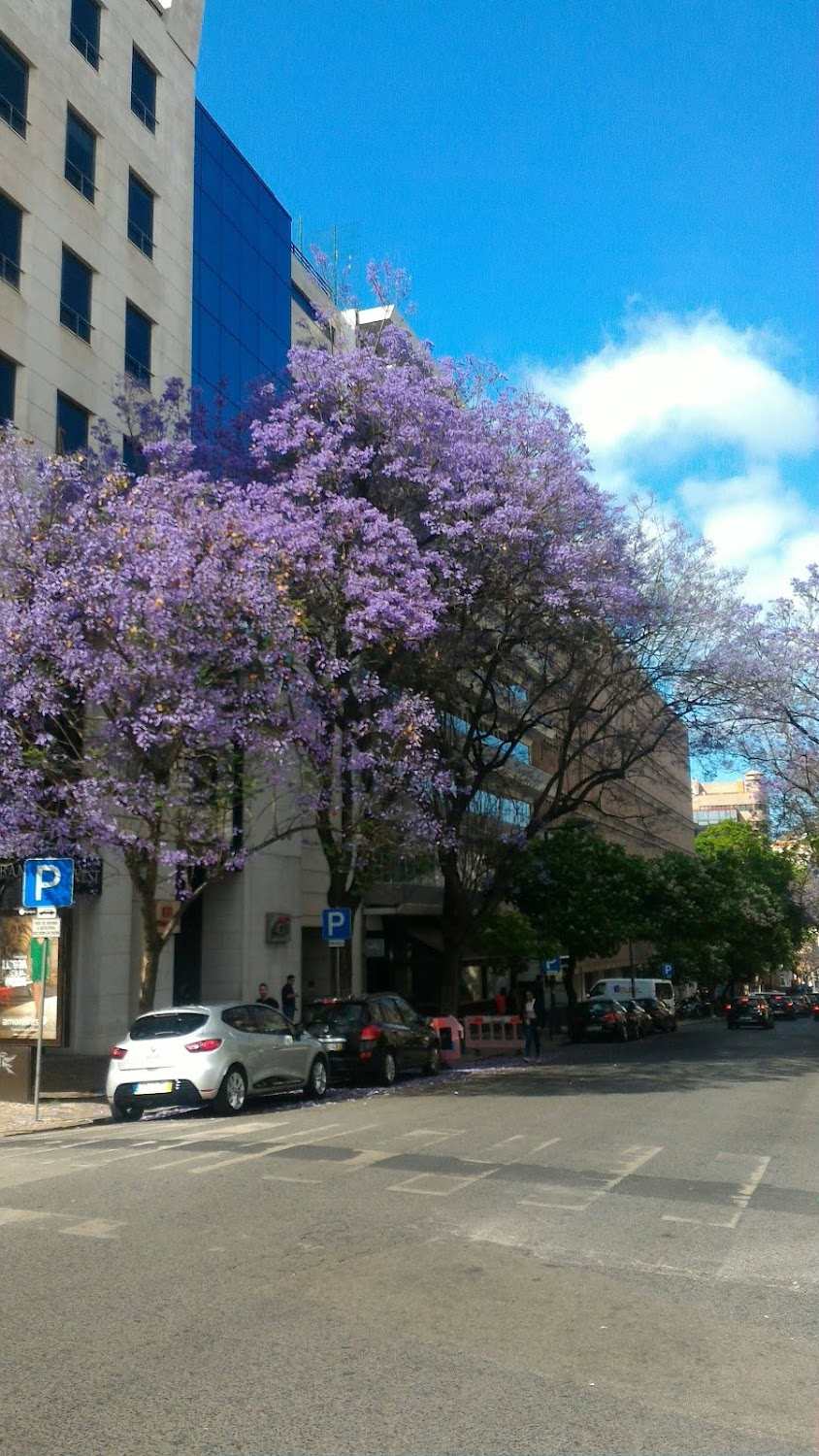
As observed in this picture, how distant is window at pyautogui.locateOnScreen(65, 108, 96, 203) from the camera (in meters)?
26.0

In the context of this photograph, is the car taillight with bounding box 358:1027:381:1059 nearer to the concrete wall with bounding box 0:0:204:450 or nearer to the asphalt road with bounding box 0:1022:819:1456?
the asphalt road with bounding box 0:1022:819:1456

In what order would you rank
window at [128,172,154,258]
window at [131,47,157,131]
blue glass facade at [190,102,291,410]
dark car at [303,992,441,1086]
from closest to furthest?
dark car at [303,992,441,1086] → window at [128,172,154,258] → window at [131,47,157,131] → blue glass facade at [190,102,291,410]

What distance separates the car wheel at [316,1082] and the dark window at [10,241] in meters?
15.8

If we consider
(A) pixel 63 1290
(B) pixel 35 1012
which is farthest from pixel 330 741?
(A) pixel 63 1290

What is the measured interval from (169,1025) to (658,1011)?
107ft

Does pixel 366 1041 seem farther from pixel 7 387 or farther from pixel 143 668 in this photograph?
pixel 7 387

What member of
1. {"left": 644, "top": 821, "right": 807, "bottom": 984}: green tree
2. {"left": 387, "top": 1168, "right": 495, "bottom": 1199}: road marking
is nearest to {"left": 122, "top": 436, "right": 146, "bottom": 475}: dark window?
{"left": 387, "top": 1168, "right": 495, "bottom": 1199}: road marking

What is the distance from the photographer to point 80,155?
2638 cm

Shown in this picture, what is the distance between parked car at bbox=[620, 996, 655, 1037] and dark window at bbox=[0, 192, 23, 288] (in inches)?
1024

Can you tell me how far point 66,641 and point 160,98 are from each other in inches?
767

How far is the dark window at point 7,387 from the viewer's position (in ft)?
76.8

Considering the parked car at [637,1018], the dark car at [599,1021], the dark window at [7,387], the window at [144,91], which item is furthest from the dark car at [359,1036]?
the window at [144,91]

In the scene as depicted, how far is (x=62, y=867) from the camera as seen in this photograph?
16.5 metres

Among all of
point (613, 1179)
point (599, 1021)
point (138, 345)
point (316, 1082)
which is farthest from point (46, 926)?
point (599, 1021)
